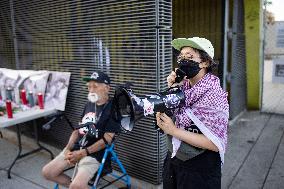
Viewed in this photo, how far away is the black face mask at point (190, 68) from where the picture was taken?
71.0 inches

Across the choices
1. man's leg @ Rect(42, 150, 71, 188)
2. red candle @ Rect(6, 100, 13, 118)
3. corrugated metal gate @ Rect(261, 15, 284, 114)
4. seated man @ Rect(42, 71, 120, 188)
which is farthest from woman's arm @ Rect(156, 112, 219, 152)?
corrugated metal gate @ Rect(261, 15, 284, 114)

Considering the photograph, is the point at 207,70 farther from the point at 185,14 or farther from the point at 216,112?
the point at 185,14

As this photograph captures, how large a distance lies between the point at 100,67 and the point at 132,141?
979mm

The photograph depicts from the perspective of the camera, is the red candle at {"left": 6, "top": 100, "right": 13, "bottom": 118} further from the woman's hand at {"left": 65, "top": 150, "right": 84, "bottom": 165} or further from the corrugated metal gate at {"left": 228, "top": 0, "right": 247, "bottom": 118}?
the corrugated metal gate at {"left": 228, "top": 0, "right": 247, "bottom": 118}

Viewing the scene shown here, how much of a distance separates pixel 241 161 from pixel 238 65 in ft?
8.23

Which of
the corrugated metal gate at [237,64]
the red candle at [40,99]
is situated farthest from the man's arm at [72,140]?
the corrugated metal gate at [237,64]

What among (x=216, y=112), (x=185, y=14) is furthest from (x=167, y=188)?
(x=185, y=14)

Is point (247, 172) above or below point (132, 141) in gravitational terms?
below

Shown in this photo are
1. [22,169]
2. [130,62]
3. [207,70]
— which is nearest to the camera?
[207,70]

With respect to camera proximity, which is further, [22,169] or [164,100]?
[22,169]

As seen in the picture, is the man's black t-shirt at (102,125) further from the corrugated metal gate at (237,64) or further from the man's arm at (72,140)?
the corrugated metal gate at (237,64)

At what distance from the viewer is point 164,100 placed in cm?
177

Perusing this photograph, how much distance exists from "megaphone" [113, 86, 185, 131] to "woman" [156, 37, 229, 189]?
0.26 feet

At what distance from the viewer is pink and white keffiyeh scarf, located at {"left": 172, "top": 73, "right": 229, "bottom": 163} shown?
1.81 m
